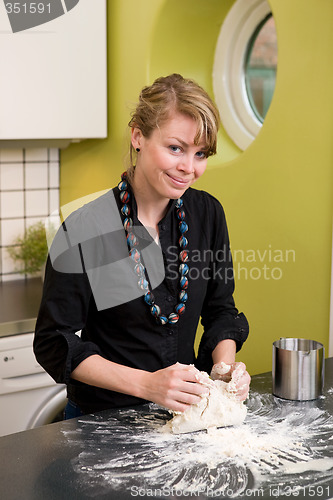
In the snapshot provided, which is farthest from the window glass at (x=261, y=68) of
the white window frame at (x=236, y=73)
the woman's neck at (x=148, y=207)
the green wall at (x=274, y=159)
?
the woman's neck at (x=148, y=207)

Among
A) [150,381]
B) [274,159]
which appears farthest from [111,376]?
[274,159]

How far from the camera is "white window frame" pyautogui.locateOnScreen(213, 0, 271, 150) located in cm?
238

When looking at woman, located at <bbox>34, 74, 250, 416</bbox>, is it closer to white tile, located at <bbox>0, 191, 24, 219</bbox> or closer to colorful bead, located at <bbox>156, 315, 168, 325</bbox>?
colorful bead, located at <bbox>156, 315, 168, 325</bbox>

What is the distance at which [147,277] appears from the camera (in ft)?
4.71

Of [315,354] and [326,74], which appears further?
[326,74]

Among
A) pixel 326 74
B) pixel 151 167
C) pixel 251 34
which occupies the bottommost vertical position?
pixel 151 167

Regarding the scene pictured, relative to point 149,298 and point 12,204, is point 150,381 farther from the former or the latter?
point 12,204

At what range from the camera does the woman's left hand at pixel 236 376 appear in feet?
4.28

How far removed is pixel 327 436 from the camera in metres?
1.23

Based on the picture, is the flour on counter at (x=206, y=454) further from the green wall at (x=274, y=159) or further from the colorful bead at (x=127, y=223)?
the green wall at (x=274, y=159)

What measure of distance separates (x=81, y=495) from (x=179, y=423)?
281mm

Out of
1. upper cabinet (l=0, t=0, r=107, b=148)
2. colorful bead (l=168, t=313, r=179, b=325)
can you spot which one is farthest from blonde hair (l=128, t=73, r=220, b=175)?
upper cabinet (l=0, t=0, r=107, b=148)

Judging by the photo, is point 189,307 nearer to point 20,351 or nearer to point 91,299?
point 91,299

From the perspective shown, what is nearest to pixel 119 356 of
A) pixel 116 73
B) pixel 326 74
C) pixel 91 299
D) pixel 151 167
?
pixel 91 299
